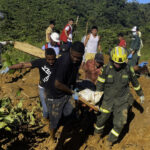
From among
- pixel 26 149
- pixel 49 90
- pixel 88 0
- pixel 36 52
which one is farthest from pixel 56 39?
pixel 88 0

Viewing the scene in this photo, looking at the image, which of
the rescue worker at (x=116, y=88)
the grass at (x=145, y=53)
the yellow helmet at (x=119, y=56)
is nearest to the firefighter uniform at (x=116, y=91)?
the rescue worker at (x=116, y=88)

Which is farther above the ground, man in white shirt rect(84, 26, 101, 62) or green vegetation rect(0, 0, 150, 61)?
man in white shirt rect(84, 26, 101, 62)

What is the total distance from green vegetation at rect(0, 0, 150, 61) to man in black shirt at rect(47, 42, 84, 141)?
28.3ft

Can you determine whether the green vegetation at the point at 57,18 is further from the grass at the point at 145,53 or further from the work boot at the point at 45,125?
the work boot at the point at 45,125

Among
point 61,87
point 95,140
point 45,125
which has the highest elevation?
point 61,87

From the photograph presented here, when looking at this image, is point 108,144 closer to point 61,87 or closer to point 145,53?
point 61,87

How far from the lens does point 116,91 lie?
13.0 ft

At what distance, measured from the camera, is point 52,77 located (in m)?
3.94

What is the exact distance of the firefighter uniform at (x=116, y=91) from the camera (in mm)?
3863

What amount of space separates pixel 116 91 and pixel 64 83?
1.07 metres

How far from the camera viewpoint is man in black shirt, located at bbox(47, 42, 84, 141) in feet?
10.5

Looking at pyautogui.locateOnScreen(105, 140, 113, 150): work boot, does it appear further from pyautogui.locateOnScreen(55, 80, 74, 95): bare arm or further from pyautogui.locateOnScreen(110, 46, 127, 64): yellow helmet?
pyautogui.locateOnScreen(110, 46, 127, 64): yellow helmet

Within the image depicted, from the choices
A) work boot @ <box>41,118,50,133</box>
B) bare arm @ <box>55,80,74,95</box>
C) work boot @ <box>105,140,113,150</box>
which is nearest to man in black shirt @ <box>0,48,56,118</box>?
bare arm @ <box>55,80,74,95</box>

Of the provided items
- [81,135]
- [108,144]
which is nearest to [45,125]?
[81,135]
